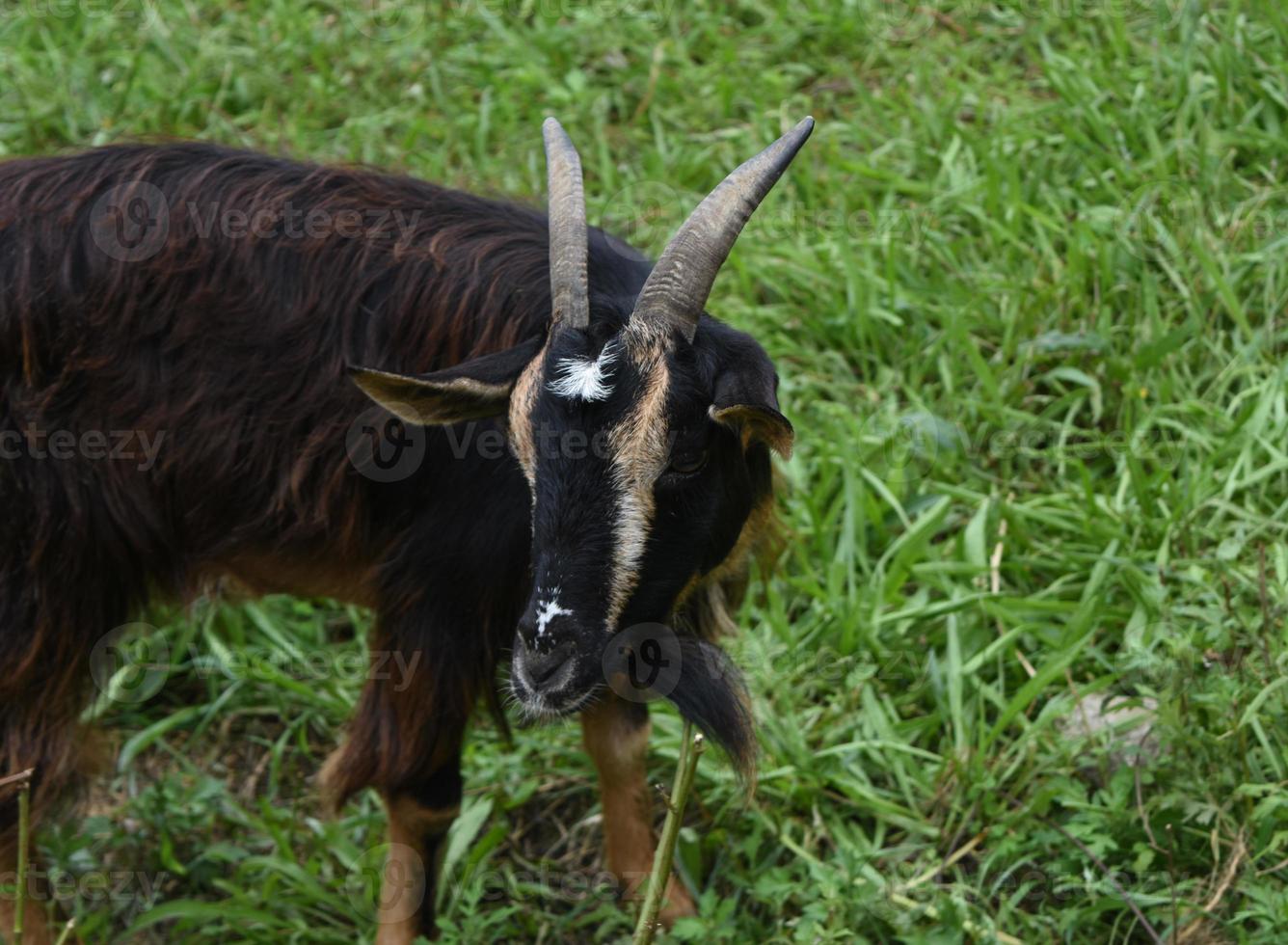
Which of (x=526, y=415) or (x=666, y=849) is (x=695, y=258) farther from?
(x=666, y=849)

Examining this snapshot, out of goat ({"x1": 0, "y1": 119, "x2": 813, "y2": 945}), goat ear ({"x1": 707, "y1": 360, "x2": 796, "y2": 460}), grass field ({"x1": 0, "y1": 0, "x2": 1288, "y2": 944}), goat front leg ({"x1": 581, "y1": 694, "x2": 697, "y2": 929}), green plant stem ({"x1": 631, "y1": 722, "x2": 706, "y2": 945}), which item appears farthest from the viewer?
goat front leg ({"x1": 581, "y1": 694, "x2": 697, "y2": 929})

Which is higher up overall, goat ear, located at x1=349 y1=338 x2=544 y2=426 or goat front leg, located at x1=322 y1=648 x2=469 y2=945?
goat ear, located at x1=349 y1=338 x2=544 y2=426

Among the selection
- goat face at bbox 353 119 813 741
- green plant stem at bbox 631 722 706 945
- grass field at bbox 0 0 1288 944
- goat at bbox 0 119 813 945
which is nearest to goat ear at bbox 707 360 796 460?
goat face at bbox 353 119 813 741

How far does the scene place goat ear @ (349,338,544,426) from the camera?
367 cm

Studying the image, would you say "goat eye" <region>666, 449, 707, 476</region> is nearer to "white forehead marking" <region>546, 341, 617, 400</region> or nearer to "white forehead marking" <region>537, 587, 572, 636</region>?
"white forehead marking" <region>546, 341, 617, 400</region>

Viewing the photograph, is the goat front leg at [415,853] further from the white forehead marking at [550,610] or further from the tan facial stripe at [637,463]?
the tan facial stripe at [637,463]

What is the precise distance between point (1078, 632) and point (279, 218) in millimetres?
2764

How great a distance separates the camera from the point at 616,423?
352 centimetres

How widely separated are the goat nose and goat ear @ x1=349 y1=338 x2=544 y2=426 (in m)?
0.61

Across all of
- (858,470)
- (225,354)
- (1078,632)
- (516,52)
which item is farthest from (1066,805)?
(516,52)

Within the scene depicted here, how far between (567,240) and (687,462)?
63 cm

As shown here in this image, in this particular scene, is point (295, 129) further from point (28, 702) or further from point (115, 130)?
point (28, 702)

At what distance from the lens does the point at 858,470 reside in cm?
563

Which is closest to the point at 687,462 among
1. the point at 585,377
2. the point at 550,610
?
the point at 585,377
